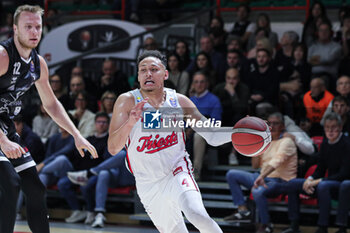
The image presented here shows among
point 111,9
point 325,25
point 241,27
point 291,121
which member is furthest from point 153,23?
point 291,121

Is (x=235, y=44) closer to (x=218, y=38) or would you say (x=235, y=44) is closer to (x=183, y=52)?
(x=218, y=38)

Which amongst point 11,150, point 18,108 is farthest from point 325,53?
point 11,150

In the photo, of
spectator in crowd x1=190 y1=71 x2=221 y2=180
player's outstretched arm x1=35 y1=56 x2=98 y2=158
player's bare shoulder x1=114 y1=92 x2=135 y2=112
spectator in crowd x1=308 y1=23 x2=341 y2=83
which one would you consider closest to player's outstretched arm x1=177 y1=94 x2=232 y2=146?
player's bare shoulder x1=114 y1=92 x2=135 y2=112

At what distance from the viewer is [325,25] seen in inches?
350

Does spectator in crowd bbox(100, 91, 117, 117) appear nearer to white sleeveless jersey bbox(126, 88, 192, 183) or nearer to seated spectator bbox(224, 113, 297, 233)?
seated spectator bbox(224, 113, 297, 233)

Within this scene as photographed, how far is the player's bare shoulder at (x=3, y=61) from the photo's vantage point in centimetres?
446

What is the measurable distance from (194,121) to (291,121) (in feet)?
10.6

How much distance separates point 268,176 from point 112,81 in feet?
11.1

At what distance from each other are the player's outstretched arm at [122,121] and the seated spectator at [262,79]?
12.8ft

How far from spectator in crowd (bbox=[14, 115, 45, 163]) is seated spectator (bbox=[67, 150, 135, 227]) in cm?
91

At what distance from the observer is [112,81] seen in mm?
9461

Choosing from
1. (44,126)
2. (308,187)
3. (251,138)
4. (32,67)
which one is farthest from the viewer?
(44,126)

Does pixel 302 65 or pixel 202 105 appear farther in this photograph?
pixel 302 65

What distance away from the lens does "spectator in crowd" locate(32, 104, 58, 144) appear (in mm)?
9281
